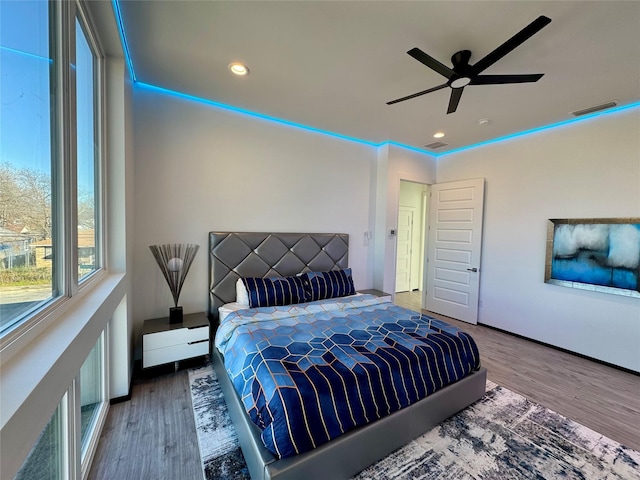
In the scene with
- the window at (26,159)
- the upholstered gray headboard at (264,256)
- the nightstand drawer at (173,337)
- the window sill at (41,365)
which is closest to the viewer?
the window sill at (41,365)

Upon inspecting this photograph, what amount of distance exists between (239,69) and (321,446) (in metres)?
2.86

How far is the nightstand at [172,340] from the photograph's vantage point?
2.42 meters

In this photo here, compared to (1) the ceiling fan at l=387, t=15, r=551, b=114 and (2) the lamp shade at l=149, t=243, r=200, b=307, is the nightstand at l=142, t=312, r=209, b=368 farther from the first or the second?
(1) the ceiling fan at l=387, t=15, r=551, b=114

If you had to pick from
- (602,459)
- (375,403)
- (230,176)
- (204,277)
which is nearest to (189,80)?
(230,176)

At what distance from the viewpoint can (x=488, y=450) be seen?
70.1 inches

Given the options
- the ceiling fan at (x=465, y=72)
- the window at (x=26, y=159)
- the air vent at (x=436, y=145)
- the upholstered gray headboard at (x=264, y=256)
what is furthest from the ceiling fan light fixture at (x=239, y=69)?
the air vent at (x=436, y=145)

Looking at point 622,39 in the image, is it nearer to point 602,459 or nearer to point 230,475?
point 602,459

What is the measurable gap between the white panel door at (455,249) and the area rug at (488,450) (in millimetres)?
2194

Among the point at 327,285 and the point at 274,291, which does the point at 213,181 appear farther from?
the point at 327,285

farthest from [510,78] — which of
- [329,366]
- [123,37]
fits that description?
[123,37]

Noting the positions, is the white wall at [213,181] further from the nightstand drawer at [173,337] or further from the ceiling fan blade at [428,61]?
the ceiling fan blade at [428,61]

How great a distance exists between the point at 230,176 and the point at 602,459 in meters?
3.93

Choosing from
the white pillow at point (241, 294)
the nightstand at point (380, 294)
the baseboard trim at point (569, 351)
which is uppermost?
the white pillow at point (241, 294)

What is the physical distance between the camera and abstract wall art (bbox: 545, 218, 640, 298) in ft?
9.33
